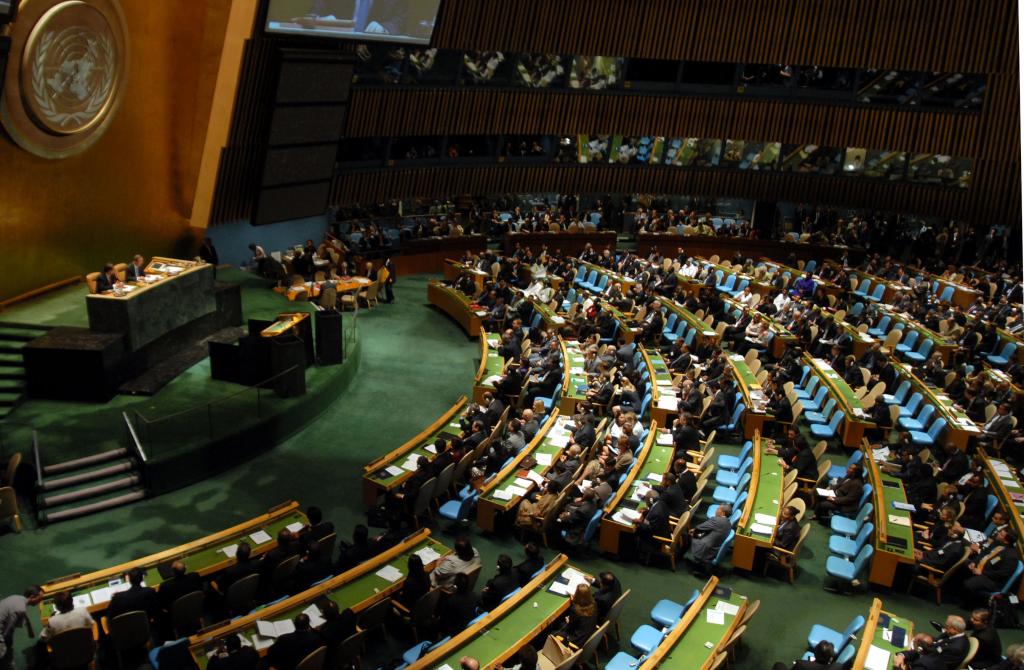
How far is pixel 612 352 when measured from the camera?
14945mm

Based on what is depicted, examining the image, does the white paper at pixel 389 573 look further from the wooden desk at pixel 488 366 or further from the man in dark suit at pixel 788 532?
the wooden desk at pixel 488 366

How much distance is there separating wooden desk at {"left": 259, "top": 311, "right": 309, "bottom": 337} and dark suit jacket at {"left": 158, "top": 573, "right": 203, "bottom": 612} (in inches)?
208

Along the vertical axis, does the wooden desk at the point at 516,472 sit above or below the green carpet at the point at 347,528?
above

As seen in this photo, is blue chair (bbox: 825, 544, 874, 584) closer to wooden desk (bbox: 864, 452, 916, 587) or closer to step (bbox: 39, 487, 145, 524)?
wooden desk (bbox: 864, 452, 916, 587)

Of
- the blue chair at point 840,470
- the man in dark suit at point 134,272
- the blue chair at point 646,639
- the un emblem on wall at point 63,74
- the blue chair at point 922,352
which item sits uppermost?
the un emblem on wall at point 63,74

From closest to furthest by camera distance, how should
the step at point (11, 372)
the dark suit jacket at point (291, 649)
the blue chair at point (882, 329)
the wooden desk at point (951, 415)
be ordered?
the dark suit jacket at point (291, 649), the step at point (11, 372), the wooden desk at point (951, 415), the blue chair at point (882, 329)

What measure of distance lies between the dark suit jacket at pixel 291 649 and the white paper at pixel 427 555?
1.84m

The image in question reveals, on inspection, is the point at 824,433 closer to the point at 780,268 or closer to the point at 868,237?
the point at 780,268

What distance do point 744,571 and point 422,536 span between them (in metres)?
3.73

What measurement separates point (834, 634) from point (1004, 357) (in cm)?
980

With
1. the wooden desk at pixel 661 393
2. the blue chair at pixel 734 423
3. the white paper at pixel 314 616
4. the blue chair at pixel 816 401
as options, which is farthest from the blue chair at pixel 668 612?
the blue chair at pixel 816 401

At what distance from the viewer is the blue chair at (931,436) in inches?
492

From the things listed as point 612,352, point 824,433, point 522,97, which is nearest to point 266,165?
point 612,352

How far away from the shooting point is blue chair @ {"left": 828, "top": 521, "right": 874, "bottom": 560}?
9.71 meters
